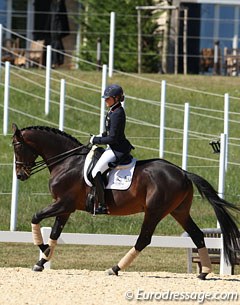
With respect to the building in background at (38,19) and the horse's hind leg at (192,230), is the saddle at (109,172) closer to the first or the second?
the horse's hind leg at (192,230)

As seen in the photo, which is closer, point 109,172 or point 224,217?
point 109,172

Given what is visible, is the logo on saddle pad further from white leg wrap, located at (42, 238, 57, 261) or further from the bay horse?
white leg wrap, located at (42, 238, 57, 261)

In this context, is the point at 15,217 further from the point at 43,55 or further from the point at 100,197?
the point at 43,55

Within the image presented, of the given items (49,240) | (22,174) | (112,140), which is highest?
(112,140)

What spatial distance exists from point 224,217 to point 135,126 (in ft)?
36.2

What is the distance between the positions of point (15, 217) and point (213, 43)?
66.4ft

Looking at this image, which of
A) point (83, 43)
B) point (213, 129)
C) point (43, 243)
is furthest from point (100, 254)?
point (83, 43)

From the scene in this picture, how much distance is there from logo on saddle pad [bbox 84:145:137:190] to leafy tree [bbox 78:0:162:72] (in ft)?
59.0

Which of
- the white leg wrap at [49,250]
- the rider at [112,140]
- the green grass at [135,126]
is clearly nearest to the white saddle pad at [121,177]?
the rider at [112,140]

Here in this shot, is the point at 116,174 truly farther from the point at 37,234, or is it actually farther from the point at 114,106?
the point at 37,234

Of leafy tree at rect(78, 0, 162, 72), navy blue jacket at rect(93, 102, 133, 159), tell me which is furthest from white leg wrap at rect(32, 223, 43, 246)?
leafy tree at rect(78, 0, 162, 72)

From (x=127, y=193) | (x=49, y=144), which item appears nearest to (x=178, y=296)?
(x=127, y=193)

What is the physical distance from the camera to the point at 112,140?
1464 cm

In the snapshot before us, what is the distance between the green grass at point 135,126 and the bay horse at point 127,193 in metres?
3.84
